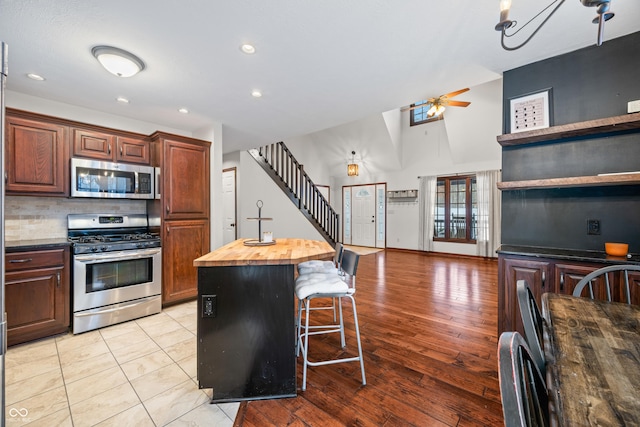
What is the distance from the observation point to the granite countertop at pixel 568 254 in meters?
1.83

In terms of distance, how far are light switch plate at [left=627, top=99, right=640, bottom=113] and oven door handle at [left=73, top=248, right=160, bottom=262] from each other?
4.54m

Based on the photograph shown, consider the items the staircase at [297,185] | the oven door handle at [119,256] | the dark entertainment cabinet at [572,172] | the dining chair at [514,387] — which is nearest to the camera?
the dining chair at [514,387]

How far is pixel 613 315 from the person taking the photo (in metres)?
1.17

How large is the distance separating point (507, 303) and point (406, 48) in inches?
87.7

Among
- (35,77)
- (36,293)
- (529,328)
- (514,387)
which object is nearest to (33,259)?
(36,293)

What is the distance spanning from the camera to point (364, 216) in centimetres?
861

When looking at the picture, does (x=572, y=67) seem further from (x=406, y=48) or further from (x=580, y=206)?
(x=406, y=48)

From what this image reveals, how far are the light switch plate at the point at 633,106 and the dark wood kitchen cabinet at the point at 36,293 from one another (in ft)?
16.4

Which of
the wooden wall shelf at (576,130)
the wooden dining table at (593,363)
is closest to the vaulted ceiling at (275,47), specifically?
the wooden wall shelf at (576,130)

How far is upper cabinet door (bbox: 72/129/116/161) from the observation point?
2.85 meters

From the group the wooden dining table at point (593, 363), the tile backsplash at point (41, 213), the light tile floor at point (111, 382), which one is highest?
the tile backsplash at point (41, 213)

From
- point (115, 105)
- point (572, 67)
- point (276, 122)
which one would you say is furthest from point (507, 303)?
point (115, 105)

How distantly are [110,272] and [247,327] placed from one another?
2.06 metres

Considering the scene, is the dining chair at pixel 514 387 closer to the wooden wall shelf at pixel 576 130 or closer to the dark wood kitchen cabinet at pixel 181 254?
the wooden wall shelf at pixel 576 130
